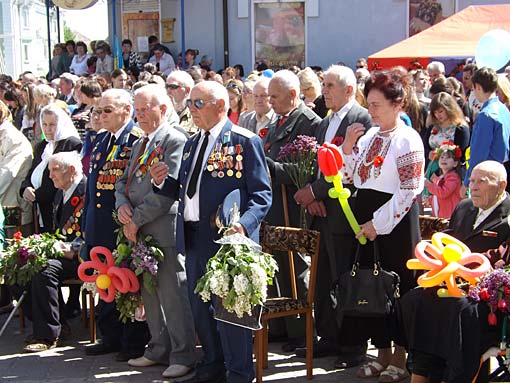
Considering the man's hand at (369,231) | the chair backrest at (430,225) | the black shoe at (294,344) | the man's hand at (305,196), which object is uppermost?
the man's hand at (305,196)

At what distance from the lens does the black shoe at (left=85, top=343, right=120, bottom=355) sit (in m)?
6.29

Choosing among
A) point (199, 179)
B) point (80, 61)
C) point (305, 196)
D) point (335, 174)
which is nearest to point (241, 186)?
point (199, 179)

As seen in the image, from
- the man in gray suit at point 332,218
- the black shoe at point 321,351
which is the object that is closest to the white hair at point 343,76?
the man in gray suit at point 332,218

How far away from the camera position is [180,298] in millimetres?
5773

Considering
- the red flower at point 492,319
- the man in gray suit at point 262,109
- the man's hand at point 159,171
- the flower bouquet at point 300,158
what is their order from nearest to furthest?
the red flower at point 492,319 → the man's hand at point 159,171 → the flower bouquet at point 300,158 → the man in gray suit at point 262,109

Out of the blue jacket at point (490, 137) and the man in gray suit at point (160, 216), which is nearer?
the man in gray suit at point (160, 216)

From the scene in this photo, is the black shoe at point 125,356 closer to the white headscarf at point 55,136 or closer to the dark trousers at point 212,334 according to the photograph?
the dark trousers at point 212,334

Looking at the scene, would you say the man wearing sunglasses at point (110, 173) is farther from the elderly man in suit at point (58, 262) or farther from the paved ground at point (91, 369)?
the elderly man in suit at point (58, 262)

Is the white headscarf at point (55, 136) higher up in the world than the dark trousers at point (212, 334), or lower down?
higher up

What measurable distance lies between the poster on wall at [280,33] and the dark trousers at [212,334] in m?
14.2

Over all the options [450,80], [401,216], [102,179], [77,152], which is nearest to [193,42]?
[450,80]

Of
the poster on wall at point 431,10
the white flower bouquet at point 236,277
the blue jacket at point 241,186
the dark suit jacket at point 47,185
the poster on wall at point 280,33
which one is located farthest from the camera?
the poster on wall at point 280,33

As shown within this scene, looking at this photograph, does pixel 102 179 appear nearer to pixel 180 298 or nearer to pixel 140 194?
pixel 140 194

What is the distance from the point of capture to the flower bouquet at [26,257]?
253 inches
